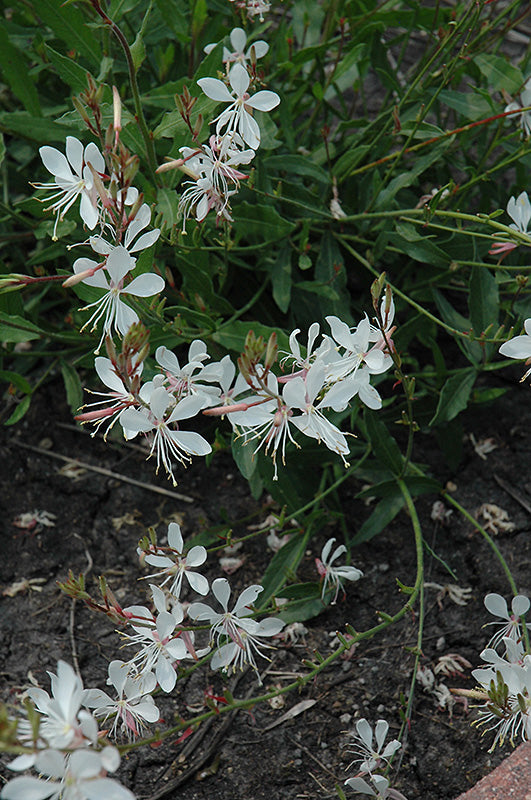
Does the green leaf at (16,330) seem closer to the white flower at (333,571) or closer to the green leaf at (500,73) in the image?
the white flower at (333,571)

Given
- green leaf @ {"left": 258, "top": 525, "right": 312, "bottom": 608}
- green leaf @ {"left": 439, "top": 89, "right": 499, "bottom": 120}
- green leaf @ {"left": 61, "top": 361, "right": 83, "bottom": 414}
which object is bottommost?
green leaf @ {"left": 258, "top": 525, "right": 312, "bottom": 608}

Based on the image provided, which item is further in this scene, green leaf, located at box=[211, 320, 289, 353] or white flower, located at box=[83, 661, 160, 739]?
green leaf, located at box=[211, 320, 289, 353]

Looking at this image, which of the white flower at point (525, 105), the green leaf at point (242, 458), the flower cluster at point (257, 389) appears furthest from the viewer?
the white flower at point (525, 105)

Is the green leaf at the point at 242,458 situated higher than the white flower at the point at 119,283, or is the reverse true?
the white flower at the point at 119,283

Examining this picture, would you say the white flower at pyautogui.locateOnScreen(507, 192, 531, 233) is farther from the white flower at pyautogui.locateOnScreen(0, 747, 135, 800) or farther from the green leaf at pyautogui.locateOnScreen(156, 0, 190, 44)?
the white flower at pyautogui.locateOnScreen(0, 747, 135, 800)

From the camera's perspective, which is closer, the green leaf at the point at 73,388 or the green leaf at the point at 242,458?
the green leaf at the point at 242,458

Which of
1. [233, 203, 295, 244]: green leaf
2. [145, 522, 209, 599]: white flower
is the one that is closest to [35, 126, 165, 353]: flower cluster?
[145, 522, 209, 599]: white flower

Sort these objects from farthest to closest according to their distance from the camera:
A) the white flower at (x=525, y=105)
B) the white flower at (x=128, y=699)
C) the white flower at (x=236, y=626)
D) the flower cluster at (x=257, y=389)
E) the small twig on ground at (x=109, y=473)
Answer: the small twig on ground at (x=109, y=473)
the white flower at (x=525, y=105)
the white flower at (x=236, y=626)
the white flower at (x=128, y=699)
the flower cluster at (x=257, y=389)

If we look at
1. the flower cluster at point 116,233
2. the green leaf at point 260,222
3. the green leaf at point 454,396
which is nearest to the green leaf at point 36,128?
the green leaf at point 260,222
